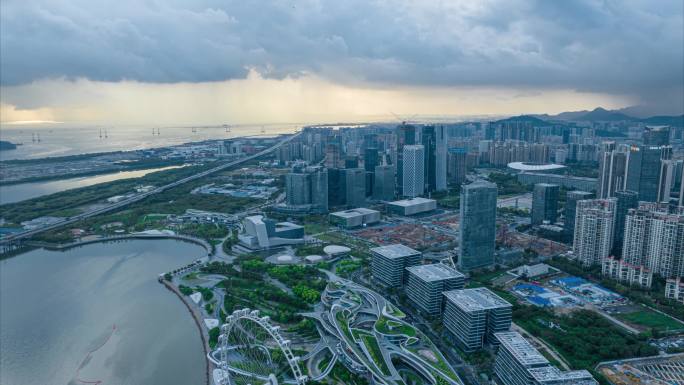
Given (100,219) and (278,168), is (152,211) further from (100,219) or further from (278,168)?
(278,168)

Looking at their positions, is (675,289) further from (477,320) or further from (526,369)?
(526,369)

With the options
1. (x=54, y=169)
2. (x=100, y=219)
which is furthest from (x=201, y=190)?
(x=54, y=169)

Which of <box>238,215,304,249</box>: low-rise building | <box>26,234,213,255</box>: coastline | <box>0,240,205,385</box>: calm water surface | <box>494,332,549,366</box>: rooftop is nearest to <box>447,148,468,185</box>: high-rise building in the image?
<box>238,215,304,249</box>: low-rise building

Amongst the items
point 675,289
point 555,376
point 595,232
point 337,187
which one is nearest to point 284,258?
point 337,187

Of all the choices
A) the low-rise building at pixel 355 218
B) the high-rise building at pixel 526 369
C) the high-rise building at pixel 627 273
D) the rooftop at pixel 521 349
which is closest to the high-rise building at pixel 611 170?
the high-rise building at pixel 627 273

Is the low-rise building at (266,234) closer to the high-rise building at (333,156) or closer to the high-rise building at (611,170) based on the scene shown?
the high-rise building at (333,156)

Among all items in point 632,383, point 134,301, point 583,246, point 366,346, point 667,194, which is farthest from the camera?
point 667,194
